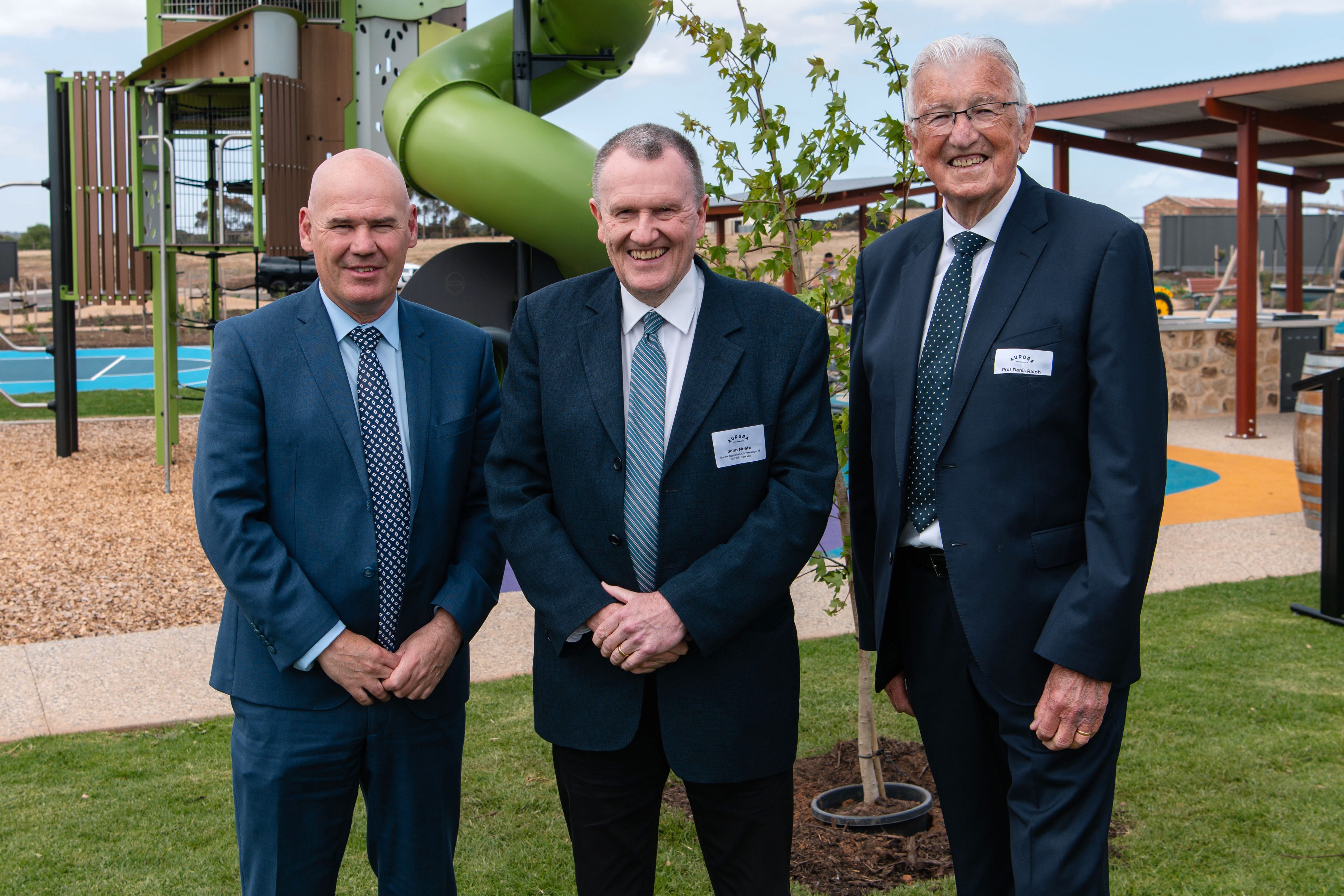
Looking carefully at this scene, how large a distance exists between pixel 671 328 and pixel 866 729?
168cm

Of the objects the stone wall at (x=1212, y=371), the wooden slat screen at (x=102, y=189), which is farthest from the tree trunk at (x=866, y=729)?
the stone wall at (x=1212, y=371)

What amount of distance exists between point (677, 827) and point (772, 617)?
61.8 inches

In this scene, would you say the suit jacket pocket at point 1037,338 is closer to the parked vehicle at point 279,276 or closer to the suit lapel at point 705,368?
the suit lapel at point 705,368

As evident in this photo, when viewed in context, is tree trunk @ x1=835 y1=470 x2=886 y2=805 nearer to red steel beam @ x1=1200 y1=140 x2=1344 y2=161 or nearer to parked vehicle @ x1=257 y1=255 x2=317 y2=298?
red steel beam @ x1=1200 y1=140 x2=1344 y2=161

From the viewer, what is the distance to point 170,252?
418 inches

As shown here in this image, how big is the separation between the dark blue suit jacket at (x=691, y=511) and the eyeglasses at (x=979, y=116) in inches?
18.9

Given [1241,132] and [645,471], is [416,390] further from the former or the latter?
[1241,132]

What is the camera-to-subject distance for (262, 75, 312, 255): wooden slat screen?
9.65 m

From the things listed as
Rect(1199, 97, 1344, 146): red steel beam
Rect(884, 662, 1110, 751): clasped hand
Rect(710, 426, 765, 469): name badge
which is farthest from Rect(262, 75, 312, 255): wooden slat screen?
Rect(1199, 97, 1344, 146): red steel beam

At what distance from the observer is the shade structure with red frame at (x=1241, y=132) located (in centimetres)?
1177

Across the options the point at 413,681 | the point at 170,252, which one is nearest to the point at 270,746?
the point at 413,681

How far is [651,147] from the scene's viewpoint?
2305 millimetres

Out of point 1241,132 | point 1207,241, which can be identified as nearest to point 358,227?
point 1241,132

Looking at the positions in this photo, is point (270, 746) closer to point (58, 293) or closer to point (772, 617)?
point (772, 617)
